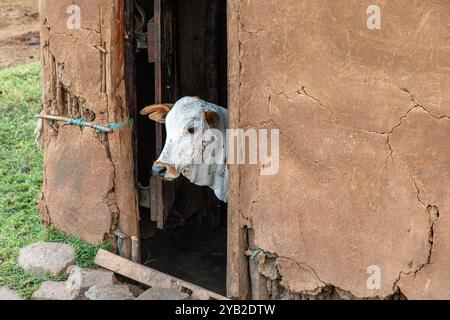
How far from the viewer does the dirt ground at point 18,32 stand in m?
13.0

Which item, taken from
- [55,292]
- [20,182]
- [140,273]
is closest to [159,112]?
[140,273]

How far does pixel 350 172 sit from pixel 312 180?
292mm

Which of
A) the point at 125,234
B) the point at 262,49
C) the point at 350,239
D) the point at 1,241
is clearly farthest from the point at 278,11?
the point at 1,241

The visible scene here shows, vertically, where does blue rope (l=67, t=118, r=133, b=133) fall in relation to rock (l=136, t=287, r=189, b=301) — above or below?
above

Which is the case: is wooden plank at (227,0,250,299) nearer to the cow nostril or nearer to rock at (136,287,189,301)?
rock at (136,287,189,301)

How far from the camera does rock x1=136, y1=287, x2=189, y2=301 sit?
522 centimetres

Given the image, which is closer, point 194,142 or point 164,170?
point 164,170

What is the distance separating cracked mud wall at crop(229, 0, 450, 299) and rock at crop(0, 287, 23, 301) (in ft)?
6.43

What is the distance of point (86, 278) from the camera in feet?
18.5

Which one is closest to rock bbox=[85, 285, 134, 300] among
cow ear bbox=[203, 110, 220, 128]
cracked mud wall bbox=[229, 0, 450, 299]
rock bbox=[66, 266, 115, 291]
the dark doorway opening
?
rock bbox=[66, 266, 115, 291]

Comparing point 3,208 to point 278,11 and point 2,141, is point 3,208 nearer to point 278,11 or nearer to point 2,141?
point 2,141

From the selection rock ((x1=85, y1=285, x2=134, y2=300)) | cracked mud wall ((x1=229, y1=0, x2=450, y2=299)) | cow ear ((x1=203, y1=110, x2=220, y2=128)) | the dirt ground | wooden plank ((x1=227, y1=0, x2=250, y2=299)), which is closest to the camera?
cracked mud wall ((x1=229, y1=0, x2=450, y2=299))

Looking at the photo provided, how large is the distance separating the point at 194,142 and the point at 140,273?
3.83 feet

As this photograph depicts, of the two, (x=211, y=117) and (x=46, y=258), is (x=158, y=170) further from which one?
(x=46, y=258)
